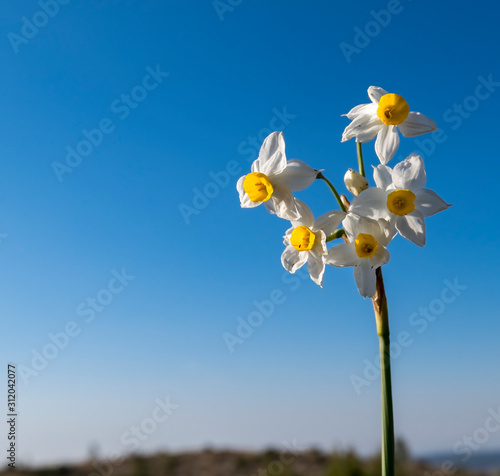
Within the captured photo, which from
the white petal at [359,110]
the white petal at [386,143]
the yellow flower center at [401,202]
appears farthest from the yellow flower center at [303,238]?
the white petal at [359,110]

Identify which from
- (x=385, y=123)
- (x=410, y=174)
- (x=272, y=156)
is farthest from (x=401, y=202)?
(x=272, y=156)

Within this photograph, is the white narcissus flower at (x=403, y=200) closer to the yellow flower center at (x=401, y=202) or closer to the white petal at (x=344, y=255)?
the yellow flower center at (x=401, y=202)

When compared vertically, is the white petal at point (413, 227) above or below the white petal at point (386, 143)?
below

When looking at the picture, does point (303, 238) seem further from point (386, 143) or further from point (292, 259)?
point (386, 143)

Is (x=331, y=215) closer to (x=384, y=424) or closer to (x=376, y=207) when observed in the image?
(x=376, y=207)

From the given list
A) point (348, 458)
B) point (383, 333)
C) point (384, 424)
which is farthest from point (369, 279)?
point (348, 458)

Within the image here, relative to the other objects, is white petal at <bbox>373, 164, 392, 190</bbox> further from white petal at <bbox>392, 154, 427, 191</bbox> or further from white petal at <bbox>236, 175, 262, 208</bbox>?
white petal at <bbox>236, 175, 262, 208</bbox>
